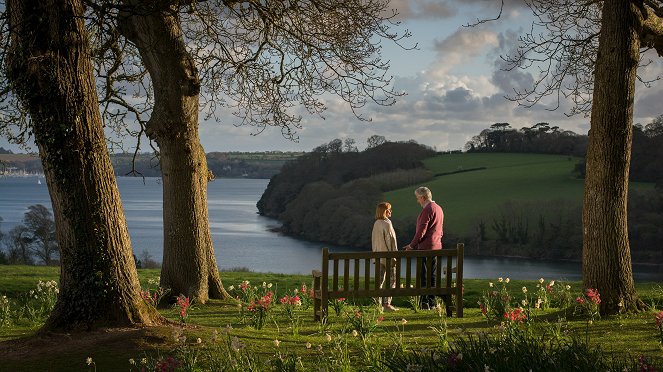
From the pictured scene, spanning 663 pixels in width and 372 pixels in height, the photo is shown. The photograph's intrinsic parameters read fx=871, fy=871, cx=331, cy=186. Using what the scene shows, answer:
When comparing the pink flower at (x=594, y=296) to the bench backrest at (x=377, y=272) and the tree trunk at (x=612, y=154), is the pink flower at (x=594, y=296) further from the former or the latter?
the bench backrest at (x=377, y=272)

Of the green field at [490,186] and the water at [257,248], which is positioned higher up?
the green field at [490,186]

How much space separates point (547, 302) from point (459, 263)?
2.10 metres

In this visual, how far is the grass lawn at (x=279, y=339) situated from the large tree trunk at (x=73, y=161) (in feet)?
1.34

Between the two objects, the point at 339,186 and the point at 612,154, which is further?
the point at 339,186

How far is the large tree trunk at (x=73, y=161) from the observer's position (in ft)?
29.7

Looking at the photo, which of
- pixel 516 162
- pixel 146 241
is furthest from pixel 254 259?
pixel 516 162

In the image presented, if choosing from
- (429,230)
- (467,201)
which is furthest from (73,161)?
(467,201)

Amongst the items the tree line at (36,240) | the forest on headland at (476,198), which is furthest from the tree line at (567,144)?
the tree line at (36,240)

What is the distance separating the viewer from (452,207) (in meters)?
80.5

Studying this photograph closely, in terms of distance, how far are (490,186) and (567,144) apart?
14.8m

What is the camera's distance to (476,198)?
8300 cm

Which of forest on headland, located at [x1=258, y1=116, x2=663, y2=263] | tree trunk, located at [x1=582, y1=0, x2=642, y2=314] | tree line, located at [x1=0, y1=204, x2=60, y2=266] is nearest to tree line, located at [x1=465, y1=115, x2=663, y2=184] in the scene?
forest on headland, located at [x1=258, y1=116, x2=663, y2=263]

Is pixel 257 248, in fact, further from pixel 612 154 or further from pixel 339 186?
pixel 612 154

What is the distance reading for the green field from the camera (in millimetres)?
78188
